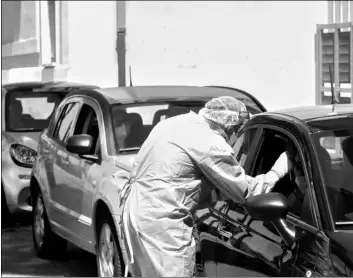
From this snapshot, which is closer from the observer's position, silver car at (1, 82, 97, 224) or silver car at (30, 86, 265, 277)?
silver car at (30, 86, 265, 277)

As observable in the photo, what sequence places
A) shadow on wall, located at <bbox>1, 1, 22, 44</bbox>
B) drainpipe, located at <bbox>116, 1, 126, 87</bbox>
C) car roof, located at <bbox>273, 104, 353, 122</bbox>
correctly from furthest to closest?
1. shadow on wall, located at <bbox>1, 1, 22, 44</bbox>
2. drainpipe, located at <bbox>116, 1, 126, 87</bbox>
3. car roof, located at <bbox>273, 104, 353, 122</bbox>

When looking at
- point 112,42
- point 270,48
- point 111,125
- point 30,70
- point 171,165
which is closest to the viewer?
point 171,165

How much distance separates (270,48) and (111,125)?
8.14 metres

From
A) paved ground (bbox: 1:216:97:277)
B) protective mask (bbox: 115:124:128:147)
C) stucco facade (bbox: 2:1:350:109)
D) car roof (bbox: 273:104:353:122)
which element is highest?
stucco facade (bbox: 2:1:350:109)

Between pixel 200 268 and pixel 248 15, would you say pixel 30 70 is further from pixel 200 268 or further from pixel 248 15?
pixel 200 268

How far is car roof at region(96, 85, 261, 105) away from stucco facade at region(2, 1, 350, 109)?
6.71 m

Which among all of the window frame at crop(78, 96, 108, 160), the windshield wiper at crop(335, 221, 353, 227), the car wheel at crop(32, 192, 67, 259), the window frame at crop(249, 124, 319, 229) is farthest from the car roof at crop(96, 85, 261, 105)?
the windshield wiper at crop(335, 221, 353, 227)

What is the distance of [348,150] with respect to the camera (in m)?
5.25

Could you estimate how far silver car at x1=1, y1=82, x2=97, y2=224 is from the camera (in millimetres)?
10820

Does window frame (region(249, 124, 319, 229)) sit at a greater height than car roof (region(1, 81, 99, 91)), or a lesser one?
lesser

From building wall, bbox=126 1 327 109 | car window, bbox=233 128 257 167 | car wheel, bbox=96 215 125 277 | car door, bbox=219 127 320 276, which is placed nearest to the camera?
car door, bbox=219 127 320 276

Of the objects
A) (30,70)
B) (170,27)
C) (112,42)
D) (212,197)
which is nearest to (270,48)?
(170,27)

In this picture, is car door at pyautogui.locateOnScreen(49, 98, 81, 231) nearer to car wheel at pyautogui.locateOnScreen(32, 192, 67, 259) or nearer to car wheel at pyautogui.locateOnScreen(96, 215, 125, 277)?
car wheel at pyautogui.locateOnScreen(32, 192, 67, 259)

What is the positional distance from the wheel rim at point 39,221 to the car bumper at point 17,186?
3.57 ft
